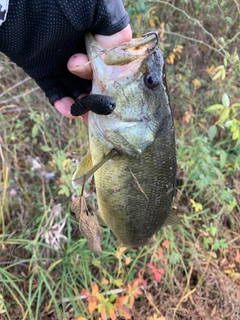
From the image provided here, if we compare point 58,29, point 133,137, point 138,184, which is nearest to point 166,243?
point 138,184

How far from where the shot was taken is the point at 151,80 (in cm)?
138

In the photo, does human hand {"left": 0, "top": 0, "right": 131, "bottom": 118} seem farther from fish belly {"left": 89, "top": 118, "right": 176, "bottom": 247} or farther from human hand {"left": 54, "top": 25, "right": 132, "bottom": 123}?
fish belly {"left": 89, "top": 118, "right": 176, "bottom": 247}

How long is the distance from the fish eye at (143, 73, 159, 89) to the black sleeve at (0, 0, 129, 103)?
22 centimetres

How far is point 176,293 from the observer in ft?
8.20

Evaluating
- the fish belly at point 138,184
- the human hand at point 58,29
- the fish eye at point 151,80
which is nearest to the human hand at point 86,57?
the human hand at point 58,29

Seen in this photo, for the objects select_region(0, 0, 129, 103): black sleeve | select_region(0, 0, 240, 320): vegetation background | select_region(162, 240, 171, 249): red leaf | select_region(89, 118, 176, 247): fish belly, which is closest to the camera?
select_region(0, 0, 129, 103): black sleeve

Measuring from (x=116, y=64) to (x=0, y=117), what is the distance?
61.8 inches

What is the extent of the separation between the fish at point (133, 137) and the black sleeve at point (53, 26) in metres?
0.09

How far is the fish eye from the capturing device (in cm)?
138

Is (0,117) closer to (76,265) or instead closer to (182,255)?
(76,265)

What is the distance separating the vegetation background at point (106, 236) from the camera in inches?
87.0

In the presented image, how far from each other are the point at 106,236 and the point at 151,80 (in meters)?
1.41

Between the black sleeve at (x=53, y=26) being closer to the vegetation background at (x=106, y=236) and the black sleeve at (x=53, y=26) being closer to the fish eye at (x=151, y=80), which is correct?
the fish eye at (x=151, y=80)

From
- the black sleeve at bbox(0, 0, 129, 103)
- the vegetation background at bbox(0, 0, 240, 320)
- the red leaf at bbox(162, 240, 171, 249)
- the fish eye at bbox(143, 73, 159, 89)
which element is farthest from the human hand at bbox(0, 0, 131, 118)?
the red leaf at bbox(162, 240, 171, 249)
